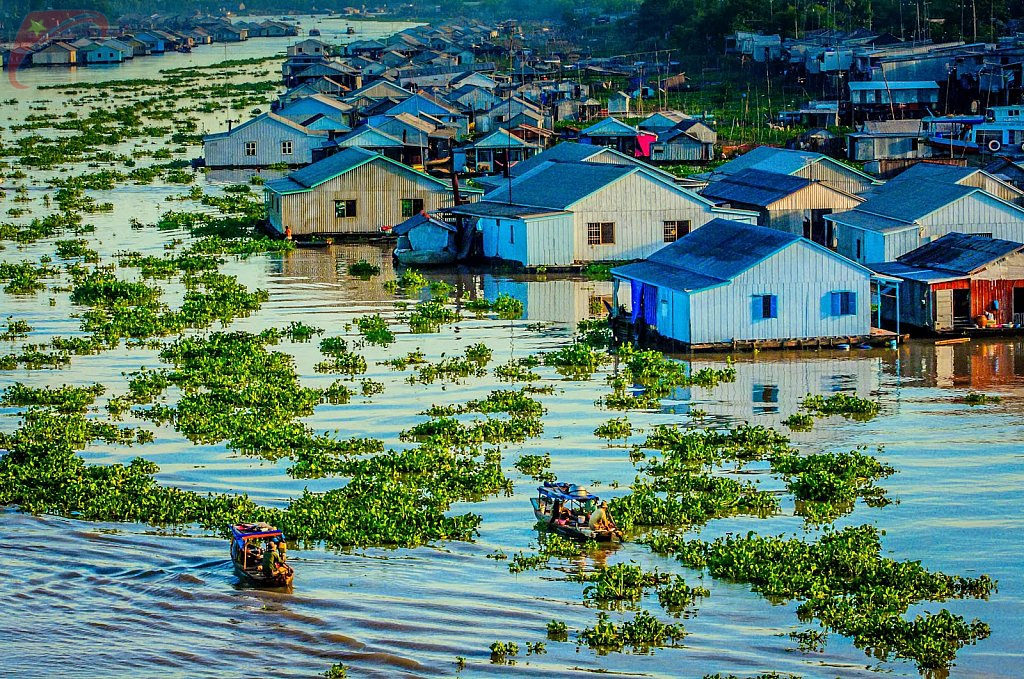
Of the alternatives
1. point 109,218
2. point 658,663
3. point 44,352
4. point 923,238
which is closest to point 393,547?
point 658,663

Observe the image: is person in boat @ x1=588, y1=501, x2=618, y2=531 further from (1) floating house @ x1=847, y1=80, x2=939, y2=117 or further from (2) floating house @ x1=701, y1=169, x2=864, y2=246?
(1) floating house @ x1=847, y1=80, x2=939, y2=117

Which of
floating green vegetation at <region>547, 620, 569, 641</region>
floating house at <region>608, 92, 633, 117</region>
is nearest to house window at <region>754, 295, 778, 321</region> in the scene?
floating green vegetation at <region>547, 620, 569, 641</region>

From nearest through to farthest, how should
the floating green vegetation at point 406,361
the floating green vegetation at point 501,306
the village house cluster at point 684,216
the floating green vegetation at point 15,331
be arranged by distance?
the floating green vegetation at point 406,361 → the village house cluster at point 684,216 → the floating green vegetation at point 15,331 → the floating green vegetation at point 501,306

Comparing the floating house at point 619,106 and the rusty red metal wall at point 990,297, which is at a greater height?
the floating house at point 619,106

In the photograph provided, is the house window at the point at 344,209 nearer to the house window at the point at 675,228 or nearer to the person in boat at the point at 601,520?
the house window at the point at 675,228

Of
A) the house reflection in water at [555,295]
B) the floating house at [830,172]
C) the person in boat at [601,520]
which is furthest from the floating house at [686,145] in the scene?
the person in boat at [601,520]

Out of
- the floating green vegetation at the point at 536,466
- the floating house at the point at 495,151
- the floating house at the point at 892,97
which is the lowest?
the floating green vegetation at the point at 536,466

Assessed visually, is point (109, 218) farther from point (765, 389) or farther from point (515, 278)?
point (765, 389)
